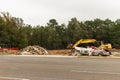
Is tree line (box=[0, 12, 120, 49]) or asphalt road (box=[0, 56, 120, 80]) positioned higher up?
tree line (box=[0, 12, 120, 49])

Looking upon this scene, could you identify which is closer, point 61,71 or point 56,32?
point 61,71

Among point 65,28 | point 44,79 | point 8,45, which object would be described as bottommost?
point 44,79

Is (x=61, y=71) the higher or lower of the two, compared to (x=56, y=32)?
lower

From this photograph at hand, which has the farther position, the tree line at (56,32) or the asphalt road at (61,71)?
the tree line at (56,32)

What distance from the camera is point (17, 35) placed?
3472 inches

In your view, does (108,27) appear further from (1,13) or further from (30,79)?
(30,79)

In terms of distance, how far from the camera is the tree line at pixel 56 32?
288 ft

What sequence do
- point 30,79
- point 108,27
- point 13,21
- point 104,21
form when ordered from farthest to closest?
point 104,21 < point 108,27 < point 13,21 < point 30,79

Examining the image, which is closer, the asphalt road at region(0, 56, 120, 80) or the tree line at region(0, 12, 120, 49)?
the asphalt road at region(0, 56, 120, 80)

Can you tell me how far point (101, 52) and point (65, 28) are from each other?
6991cm

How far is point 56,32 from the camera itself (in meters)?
109

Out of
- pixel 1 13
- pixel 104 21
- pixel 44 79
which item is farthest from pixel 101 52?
pixel 104 21

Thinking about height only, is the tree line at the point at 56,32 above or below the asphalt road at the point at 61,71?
above

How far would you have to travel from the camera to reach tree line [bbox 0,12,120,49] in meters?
87.8
